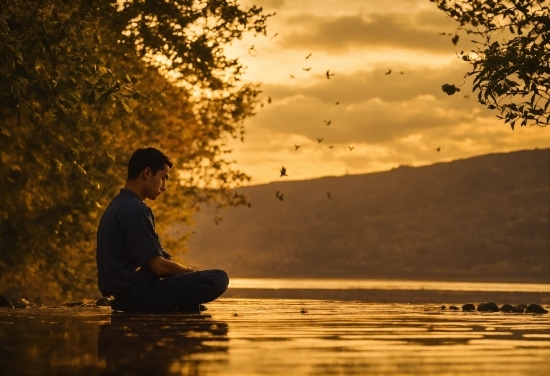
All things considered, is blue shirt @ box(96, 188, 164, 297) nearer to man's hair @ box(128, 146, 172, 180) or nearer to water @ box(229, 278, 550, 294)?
man's hair @ box(128, 146, 172, 180)

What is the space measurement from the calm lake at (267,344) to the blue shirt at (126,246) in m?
0.39

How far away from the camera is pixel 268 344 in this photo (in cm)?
902

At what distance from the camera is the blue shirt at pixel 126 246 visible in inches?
478

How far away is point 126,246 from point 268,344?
3.71 meters

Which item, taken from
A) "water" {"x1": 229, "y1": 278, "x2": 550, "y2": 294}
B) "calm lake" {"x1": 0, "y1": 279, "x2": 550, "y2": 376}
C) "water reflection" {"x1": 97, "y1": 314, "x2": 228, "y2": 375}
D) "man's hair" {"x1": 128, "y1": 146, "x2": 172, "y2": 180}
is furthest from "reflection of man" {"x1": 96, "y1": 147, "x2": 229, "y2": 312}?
"water" {"x1": 229, "y1": 278, "x2": 550, "y2": 294}

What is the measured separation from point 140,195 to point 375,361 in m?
5.37

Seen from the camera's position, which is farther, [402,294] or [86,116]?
[402,294]

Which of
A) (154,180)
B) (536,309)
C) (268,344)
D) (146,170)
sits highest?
(146,170)

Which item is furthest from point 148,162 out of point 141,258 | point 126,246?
point 141,258

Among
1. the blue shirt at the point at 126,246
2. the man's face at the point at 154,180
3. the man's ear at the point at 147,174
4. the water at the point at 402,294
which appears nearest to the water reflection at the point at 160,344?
the blue shirt at the point at 126,246

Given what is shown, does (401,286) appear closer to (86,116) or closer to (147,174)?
(86,116)

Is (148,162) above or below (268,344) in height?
above

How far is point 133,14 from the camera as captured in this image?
28.9m

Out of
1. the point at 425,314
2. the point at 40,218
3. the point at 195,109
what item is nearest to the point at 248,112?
the point at 195,109
